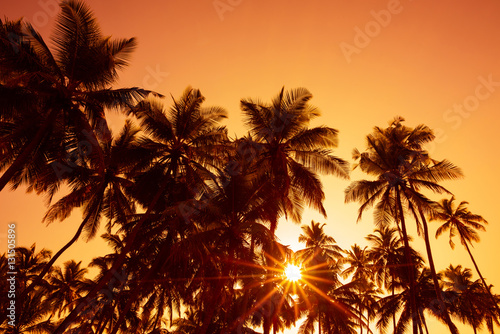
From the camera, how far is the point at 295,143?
1540 centimetres

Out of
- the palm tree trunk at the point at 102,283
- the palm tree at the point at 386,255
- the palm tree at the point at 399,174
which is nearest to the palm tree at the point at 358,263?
the palm tree at the point at 386,255

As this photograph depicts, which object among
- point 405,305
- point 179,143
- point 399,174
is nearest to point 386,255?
point 405,305

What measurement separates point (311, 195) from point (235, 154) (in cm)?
443

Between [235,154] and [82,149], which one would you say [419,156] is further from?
[82,149]

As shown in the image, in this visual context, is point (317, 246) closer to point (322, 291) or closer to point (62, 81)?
point (322, 291)

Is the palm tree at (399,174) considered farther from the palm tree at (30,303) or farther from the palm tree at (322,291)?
the palm tree at (30,303)

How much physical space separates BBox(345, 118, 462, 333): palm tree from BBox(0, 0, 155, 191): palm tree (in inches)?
526

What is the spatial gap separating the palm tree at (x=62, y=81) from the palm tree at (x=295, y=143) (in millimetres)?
6472

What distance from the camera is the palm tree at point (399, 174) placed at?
16281 millimetres

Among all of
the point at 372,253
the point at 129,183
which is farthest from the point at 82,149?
the point at 372,253

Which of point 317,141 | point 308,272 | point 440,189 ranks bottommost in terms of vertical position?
point 308,272

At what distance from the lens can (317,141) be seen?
15344 mm

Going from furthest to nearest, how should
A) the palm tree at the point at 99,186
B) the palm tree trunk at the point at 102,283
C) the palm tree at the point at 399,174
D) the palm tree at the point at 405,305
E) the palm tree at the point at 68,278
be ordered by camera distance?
the palm tree at the point at 68,278 < the palm tree at the point at 405,305 < the palm tree at the point at 399,174 < the palm tree at the point at 99,186 < the palm tree trunk at the point at 102,283

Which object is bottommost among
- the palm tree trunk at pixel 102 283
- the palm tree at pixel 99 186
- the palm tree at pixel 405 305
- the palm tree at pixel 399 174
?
the palm tree trunk at pixel 102 283
